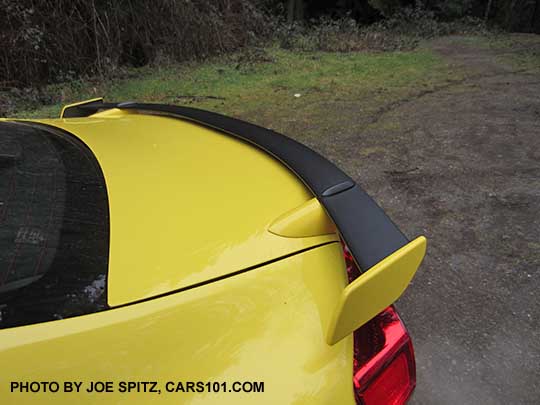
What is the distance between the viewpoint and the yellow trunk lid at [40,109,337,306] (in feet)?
3.27

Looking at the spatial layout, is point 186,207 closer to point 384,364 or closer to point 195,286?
point 195,286

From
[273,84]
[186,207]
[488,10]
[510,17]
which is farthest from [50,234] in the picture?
[488,10]

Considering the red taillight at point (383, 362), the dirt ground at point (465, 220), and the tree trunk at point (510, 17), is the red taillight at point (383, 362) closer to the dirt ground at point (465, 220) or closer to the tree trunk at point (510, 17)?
the dirt ground at point (465, 220)

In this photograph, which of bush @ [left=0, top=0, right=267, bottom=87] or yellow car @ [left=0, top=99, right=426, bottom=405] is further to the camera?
bush @ [left=0, top=0, right=267, bottom=87]

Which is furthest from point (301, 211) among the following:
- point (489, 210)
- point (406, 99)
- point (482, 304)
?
point (406, 99)

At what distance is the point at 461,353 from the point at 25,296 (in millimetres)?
1776

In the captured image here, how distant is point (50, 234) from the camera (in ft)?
3.48

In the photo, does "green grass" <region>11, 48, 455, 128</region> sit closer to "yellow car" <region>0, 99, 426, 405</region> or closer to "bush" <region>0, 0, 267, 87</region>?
"bush" <region>0, 0, 267, 87</region>

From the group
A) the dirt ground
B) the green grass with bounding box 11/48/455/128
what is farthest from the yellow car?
the green grass with bounding box 11/48/455/128

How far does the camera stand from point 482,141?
13.3ft

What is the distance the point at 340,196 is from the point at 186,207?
17.1 inches

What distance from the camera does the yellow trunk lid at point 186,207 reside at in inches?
39.3

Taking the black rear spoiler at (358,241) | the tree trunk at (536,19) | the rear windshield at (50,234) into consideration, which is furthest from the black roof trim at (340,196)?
the tree trunk at (536,19)

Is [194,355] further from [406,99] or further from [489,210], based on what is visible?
[406,99]
